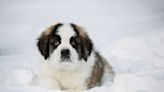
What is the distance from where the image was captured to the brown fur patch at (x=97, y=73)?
5999 mm

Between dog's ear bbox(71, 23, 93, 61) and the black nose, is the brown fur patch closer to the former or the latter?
dog's ear bbox(71, 23, 93, 61)

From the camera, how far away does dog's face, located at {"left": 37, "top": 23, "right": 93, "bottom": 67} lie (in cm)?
562

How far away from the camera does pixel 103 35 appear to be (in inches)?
361

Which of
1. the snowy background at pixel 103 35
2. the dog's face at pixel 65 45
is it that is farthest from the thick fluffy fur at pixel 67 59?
the snowy background at pixel 103 35

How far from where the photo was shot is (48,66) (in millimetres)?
5969

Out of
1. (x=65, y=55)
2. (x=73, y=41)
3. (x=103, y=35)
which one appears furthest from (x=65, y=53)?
(x=103, y=35)

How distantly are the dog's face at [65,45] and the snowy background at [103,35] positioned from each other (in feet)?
1.38

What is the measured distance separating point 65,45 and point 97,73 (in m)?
0.79

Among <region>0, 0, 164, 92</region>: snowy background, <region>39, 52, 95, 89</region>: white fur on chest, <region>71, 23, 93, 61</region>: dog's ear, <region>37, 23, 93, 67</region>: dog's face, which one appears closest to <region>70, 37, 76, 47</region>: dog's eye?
<region>37, 23, 93, 67</region>: dog's face

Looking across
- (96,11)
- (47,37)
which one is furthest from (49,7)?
(47,37)

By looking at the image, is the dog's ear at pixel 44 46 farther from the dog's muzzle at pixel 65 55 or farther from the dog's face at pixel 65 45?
the dog's muzzle at pixel 65 55

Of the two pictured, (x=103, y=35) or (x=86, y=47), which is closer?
(x=86, y=47)

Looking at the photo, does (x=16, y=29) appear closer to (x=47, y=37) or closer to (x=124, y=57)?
(x=124, y=57)

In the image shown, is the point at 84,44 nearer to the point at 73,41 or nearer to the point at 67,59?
the point at 73,41
